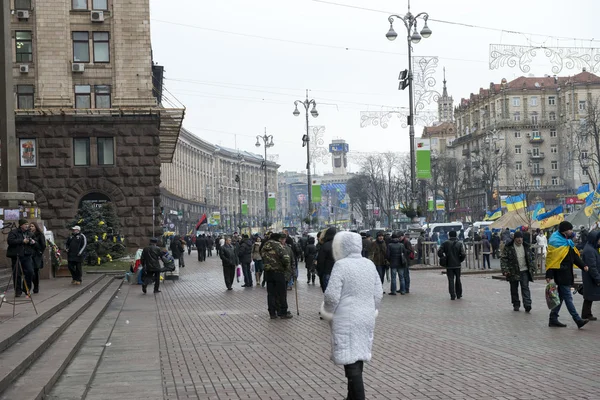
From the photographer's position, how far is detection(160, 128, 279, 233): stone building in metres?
105

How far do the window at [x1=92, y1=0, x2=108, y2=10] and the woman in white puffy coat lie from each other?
119 feet

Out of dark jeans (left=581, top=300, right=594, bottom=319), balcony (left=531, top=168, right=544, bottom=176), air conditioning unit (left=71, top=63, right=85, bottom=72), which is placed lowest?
dark jeans (left=581, top=300, right=594, bottom=319)

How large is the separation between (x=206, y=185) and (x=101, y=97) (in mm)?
91693

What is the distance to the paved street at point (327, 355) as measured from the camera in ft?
30.2

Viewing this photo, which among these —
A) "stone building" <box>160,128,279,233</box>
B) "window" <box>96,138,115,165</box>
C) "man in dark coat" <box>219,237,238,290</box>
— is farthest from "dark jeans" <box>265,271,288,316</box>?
"stone building" <box>160,128,279,233</box>

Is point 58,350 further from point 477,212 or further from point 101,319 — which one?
point 477,212

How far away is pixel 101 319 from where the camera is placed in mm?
17312

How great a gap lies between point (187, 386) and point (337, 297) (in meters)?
2.81

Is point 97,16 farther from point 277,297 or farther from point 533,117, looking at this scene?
point 533,117

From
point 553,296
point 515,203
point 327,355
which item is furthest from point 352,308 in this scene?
point 515,203

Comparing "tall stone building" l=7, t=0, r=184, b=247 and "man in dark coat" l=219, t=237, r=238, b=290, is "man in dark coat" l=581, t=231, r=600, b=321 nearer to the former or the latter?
"man in dark coat" l=219, t=237, r=238, b=290

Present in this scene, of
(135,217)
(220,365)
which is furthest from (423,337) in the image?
(135,217)

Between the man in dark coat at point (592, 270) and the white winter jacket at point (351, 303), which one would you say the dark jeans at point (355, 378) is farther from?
the man in dark coat at point (592, 270)

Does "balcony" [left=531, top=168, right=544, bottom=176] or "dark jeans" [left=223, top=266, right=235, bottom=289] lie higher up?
"balcony" [left=531, top=168, right=544, bottom=176]
